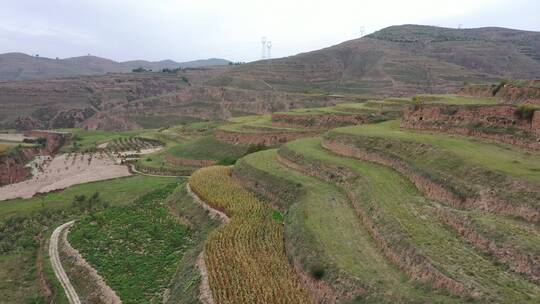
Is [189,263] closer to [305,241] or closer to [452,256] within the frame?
[305,241]

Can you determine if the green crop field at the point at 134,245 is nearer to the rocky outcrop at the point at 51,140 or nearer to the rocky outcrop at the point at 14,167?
the rocky outcrop at the point at 14,167

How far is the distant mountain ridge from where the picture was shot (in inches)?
4850

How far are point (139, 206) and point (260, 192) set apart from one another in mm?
11299

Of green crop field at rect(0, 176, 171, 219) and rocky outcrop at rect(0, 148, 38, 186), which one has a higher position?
green crop field at rect(0, 176, 171, 219)

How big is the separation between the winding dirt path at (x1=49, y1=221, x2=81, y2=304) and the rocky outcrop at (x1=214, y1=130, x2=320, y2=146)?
2469 centimetres

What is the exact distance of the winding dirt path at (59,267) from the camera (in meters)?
22.4

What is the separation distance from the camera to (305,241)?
19.8 m

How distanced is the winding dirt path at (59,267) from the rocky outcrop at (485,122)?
24.3 m

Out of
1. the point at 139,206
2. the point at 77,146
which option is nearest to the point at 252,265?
the point at 139,206

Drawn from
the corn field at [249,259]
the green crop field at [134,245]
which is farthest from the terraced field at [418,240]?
the green crop field at [134,245]

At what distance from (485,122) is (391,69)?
11319 centimetres

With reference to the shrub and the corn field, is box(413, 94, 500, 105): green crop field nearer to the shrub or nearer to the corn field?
the shrub

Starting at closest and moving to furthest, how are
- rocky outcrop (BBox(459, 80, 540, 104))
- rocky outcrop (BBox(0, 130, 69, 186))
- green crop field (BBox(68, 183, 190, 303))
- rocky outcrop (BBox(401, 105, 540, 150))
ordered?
green crop field (BBox(68, 183, 190, 303)) < rocky outcrop (BBox(401, 105, 540, 150)) < rocky outcrop (BBox(459, 80, 540, 104)) < rocky outcrop (BBox(0, 130, 69, 186))

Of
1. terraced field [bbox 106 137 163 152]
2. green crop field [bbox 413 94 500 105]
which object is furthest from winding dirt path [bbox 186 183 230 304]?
terraced field [bbox 106 137 163 152]
